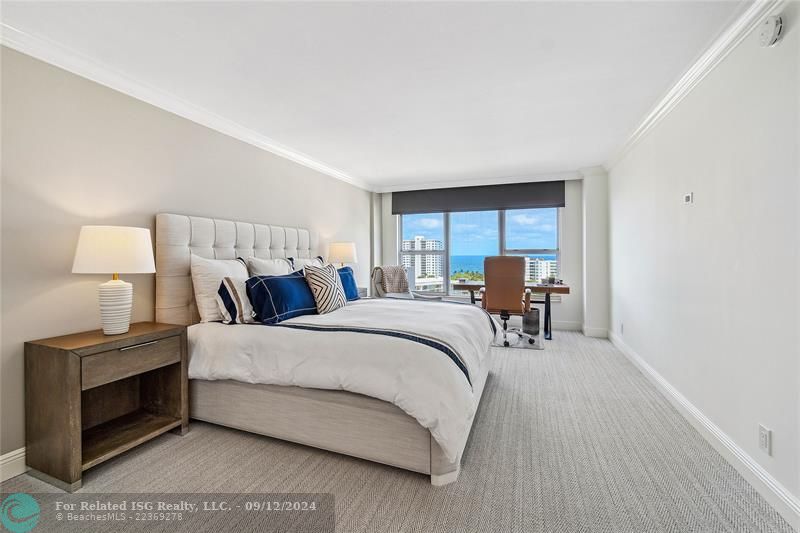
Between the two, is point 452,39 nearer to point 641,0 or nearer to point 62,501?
point 641,0

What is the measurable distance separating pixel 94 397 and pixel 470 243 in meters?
5.18

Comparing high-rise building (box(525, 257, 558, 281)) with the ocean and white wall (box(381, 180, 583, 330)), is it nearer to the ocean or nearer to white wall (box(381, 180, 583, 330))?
white wall (box(381, 180, 583, 330))

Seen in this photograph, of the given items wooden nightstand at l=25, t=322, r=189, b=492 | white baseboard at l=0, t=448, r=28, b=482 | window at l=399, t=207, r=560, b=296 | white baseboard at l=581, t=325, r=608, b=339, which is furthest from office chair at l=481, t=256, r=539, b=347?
white baseboard at l=0, t=448, r=28, b=482

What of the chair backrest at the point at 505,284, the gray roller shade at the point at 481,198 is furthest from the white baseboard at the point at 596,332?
the gray roller shade at the point at 481,198

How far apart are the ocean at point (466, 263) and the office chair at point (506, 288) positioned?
1575 millimetres

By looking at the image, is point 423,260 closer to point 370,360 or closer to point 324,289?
point 324,289

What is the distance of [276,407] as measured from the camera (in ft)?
7.18

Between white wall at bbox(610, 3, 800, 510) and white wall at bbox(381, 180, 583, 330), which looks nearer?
white wall at bbox(610, 3, 800, 510)

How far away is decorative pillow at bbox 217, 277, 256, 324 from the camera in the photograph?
→ 2.49 meters

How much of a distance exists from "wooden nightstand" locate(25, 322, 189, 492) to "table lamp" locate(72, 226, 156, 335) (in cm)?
12

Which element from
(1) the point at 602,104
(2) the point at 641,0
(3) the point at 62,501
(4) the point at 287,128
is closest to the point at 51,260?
(3) the point at 62,501

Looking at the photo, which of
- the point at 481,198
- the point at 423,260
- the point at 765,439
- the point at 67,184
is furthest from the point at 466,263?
the point at 67,184

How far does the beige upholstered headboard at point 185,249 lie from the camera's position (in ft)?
8.60

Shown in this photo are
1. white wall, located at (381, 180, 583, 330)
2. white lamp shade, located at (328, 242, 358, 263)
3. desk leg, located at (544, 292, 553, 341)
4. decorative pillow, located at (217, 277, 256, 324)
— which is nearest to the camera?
decorative pillow, located at (217, 277, 256, 324)
